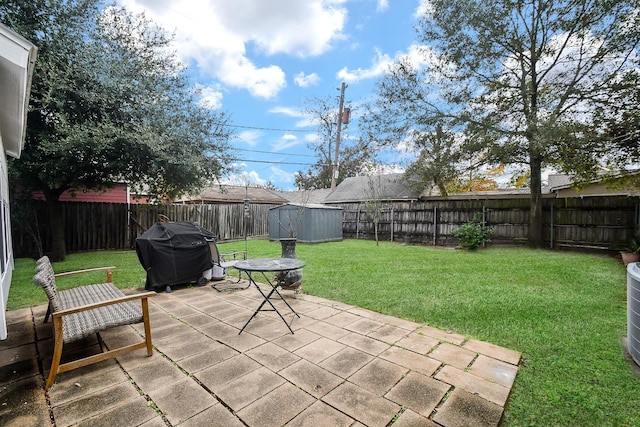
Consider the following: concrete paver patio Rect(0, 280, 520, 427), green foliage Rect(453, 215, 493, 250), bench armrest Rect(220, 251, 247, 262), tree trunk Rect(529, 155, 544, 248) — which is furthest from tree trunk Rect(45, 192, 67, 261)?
tree trunk Rect(529, 155, 544, 248)

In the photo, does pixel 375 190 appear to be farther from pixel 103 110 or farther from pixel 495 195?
pixel 103 110

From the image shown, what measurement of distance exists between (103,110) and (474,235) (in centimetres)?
1107

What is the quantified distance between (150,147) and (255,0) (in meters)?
4.83

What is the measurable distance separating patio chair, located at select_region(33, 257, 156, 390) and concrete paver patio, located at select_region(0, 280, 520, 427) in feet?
0.39

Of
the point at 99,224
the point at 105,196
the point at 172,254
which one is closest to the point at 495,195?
the point at 172,254

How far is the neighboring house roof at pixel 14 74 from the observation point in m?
2.30

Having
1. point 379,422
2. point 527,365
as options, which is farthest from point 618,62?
point 379,422

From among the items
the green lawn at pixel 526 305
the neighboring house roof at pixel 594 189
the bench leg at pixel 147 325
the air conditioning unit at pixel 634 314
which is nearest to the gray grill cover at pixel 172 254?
the green lawn at pixel 526 305

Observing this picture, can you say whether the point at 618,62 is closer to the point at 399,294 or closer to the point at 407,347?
the point at 399,294

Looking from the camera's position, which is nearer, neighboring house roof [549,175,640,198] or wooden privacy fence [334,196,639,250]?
wooden privacy fence [334,196,639,250]

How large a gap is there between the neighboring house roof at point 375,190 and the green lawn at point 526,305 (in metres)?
7.25

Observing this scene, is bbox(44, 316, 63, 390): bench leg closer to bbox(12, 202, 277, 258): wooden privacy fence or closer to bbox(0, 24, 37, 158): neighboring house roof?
bbox(0, 24, 37, 158): neighboring house roof

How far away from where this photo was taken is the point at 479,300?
409 cm

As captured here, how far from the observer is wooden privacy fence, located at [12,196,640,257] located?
8102 millimetres
